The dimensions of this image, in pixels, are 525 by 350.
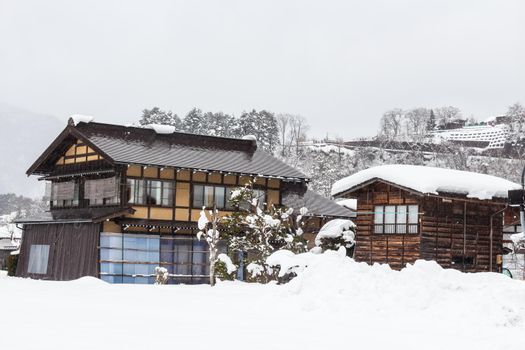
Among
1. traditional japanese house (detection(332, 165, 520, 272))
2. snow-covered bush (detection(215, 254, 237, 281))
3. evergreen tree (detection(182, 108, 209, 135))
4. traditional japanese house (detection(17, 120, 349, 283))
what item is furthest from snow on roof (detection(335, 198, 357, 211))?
evergreen tree (detection(182, 108, 209, 135))

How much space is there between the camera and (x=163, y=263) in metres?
34.0

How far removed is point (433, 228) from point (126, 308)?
54.2 ft

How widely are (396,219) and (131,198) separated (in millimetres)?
11217

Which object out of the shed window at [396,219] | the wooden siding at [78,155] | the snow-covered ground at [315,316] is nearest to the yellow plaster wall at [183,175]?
the wooden siding at [78,155]

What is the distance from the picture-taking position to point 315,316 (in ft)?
52.8

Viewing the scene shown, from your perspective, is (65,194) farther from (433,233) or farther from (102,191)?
(433,233)

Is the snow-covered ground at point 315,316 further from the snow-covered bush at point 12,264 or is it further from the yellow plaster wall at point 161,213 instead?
the snow-covered bush at point 12,264

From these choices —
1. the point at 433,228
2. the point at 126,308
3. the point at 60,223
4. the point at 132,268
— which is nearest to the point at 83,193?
the point at 60,223

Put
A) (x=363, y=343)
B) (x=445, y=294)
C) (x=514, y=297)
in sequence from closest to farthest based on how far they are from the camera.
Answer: (x=363, y=343), (x=514, y=297), (x=445, y=294)

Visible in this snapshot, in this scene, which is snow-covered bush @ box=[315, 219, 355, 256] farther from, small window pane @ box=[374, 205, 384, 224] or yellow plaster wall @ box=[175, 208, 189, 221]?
yellow plaster wall @ box=[175, 208, 189, 221]

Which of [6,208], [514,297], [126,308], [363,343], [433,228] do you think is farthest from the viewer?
[6,208]

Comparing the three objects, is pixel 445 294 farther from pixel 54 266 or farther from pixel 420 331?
pixel 54 266

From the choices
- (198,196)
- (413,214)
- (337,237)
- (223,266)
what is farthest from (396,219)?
(198,196)

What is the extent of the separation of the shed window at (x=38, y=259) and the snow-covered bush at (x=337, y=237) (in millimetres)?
12474
